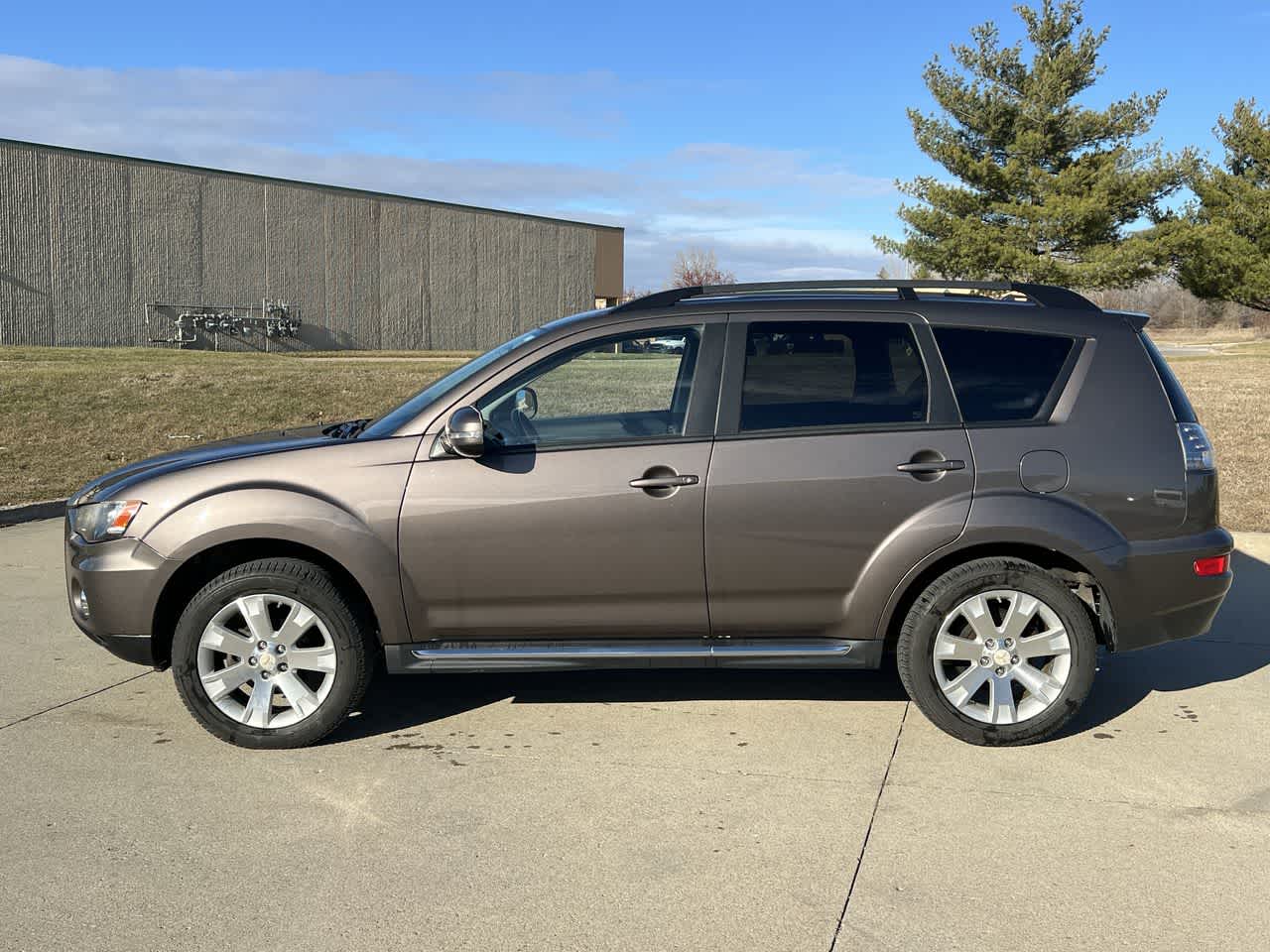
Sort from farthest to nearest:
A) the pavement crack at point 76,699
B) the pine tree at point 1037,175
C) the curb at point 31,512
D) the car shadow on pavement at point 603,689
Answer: the pine tree at point 1037,175, the curb at point 31,512, the car shadow on pavement at point 603,689, the pavement crack at point 76,699

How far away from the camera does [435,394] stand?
5141 millimetres

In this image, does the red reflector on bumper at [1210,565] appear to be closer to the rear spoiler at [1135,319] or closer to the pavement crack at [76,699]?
the rear spoiler at [1135,319]

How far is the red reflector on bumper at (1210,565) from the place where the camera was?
4848 millimetres

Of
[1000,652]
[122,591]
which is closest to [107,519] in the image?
[122,591]

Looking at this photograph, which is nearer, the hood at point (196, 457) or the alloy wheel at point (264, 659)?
the alloy wheel at point (264, 659)

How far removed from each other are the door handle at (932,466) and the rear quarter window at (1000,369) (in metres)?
0.21

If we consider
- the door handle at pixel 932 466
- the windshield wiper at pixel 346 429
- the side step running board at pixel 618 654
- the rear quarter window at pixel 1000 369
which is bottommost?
the side step running board at pixel 618 654

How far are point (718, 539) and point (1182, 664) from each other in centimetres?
281

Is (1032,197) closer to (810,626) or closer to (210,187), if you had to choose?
(210,187)

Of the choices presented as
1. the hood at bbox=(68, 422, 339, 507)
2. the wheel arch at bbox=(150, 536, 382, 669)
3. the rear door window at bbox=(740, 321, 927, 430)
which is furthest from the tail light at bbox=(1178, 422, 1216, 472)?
the hood at bbox=(68, 422, 339, 507)

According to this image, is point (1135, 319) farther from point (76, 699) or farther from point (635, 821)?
point (76, 699)

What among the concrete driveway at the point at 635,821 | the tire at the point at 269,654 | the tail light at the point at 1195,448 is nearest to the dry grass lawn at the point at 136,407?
the tire at the point at 269,654

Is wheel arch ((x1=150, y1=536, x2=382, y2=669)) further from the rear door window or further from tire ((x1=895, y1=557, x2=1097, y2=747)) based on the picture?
tire ((x1=895, y1=557, x2=1097, y2=747))

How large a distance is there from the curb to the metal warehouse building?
35447mm
